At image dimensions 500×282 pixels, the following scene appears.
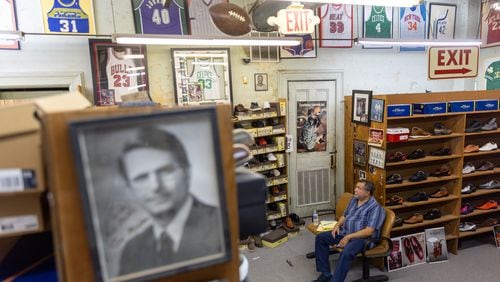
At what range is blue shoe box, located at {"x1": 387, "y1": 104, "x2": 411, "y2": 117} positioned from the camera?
4.68m

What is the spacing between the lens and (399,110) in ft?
15.4

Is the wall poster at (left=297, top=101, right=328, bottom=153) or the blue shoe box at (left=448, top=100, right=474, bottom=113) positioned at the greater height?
the blue shoe box at (left=448, top=100, right=474, bottom=113)

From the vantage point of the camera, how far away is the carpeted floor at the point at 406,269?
4578 millimetres

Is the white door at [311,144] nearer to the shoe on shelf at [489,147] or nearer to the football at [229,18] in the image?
the shoe on shelf at [489,147]

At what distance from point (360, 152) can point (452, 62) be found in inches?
69.5

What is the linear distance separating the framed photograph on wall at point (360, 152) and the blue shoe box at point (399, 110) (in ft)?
2.23

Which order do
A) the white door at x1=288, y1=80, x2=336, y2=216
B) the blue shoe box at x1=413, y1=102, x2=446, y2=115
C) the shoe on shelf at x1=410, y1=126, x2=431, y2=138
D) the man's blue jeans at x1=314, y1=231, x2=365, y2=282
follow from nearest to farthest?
the man's blue jeans at x1=314, y1=231, x2=365, y2=282 < the blue shoe box at x1=413, y1=102, x2=446, y2=115 < the shoe on shelf at x1=410, y1=126, x2=431, y2=138 < the white door at x1=288, y1=80, x2=336, y2=216

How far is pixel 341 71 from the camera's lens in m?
6.51

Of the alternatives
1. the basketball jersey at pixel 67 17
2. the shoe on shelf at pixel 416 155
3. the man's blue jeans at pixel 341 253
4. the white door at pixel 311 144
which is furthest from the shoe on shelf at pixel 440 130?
the basketball jersey at pixel 67 17

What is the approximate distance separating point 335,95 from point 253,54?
1811 mm

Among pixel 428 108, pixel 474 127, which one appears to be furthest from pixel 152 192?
pixel 474 127

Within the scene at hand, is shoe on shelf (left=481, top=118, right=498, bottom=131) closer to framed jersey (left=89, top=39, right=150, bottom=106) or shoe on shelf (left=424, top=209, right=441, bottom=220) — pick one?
shoe on shelf (left=424, top=209, right=441, bottom=220)

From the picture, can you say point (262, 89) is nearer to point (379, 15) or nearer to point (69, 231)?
point (379, 15)

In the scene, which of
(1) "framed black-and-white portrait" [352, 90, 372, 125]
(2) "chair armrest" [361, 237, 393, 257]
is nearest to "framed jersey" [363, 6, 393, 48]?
(1) "framed black-and-white portrait" [352, 90, 372, 125]
